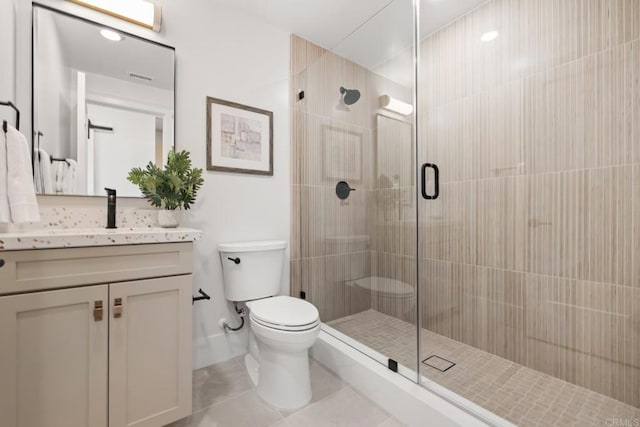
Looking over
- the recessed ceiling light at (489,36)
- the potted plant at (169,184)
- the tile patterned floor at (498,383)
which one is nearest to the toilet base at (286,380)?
the tile patterned floor at (498,383)

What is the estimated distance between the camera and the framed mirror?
1325 mm

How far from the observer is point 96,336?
1010mm

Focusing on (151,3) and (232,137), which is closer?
(151,3)

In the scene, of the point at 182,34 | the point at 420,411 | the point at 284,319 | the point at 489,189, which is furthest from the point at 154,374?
the point at 489,189

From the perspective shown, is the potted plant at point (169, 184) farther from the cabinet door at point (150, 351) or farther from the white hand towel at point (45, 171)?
the cabinet door at point (150, 351)

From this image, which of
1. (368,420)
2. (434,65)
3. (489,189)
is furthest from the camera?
(434,65)

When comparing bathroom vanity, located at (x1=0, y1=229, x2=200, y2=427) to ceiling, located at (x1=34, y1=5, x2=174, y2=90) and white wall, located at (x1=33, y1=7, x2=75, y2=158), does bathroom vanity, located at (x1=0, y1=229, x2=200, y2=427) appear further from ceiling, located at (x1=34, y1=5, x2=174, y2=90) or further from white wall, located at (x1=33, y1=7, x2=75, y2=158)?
ceiling, located at (x1=34, y1=5, x2=174, y2=90)

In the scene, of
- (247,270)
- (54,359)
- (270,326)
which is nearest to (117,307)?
(54,359)

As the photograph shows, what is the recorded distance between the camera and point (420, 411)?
3.99ft

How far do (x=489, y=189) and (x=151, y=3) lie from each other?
2.35 m

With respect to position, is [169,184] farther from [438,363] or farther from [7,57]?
[438,363]

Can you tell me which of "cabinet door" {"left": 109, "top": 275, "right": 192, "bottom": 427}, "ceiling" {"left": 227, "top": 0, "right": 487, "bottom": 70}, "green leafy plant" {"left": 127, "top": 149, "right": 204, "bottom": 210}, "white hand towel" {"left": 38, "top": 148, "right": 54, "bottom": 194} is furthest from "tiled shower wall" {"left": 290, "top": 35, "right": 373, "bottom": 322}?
"white hand towel" {"left": 38, "top": 148, "right": 54, "bottom": 194}

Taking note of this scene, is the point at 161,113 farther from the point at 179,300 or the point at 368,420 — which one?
the point at 368,420

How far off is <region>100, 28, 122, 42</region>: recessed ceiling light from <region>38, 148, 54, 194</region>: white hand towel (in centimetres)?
69
